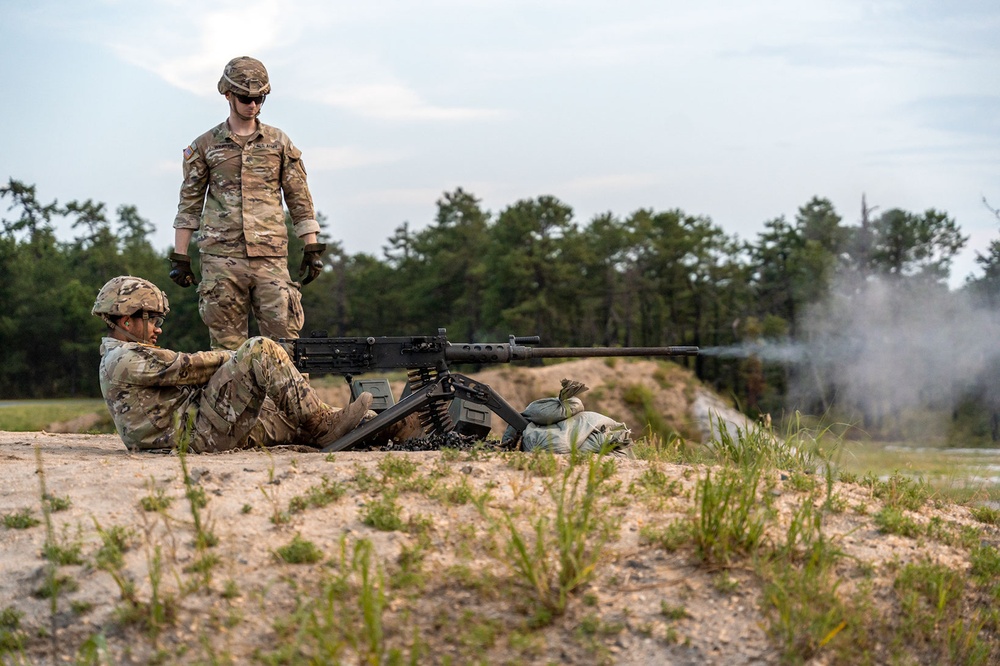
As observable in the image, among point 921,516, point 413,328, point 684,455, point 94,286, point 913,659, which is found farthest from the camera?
point 413,328

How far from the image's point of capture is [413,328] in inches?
1801

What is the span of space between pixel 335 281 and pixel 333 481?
4000 cm

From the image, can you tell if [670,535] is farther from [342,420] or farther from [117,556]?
[342,420]

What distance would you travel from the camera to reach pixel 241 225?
924cm

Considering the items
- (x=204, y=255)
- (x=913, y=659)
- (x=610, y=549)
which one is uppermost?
(x=204, y=255)

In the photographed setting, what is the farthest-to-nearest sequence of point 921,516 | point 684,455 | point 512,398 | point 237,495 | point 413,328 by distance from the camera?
1. point 413,328
2. point 512,398
3. point 684,455
4. point 921,516
5. point 237,495

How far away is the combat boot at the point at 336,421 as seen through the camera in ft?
27.5

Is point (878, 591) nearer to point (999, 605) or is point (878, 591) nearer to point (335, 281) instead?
point (999, 605)

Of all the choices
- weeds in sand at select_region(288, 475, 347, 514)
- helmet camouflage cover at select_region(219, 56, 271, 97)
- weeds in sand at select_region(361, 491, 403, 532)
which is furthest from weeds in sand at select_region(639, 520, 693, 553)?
helmet camouflage cover at select_region(219, 56, 271, 97)

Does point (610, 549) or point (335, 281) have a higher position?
point (335, 281)

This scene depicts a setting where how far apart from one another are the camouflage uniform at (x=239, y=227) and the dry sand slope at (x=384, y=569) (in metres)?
2.42

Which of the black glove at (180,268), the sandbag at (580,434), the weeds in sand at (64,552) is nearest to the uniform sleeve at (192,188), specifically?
the black glove at (180,268)

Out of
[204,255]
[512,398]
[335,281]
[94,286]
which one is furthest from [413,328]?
[204,255]

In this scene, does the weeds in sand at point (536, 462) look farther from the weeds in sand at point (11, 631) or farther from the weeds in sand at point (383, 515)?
the weeds in sand at point (11, 631)
